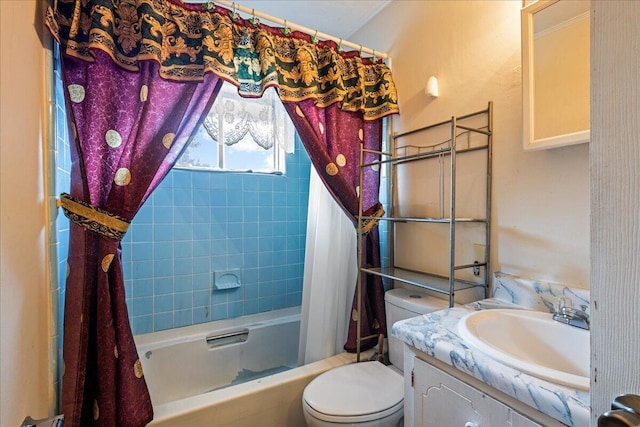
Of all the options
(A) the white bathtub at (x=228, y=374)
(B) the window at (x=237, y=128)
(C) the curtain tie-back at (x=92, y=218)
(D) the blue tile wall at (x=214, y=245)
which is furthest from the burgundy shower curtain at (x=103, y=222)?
(D) the blue tile wall at (x=214, y=245)

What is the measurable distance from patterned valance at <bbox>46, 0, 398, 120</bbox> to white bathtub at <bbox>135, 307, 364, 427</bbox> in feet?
4.51

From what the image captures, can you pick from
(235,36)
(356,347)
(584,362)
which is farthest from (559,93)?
(356,347)

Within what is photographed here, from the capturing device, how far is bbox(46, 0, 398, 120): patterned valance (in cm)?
113

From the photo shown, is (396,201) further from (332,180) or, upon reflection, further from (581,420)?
(581,420)

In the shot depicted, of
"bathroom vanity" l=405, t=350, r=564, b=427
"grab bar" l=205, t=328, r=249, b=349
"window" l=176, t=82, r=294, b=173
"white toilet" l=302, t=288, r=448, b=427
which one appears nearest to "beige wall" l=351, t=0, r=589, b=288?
"white toilet" l=302, t=288, r=448, b=427

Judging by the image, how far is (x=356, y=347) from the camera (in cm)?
173

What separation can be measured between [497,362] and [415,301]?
0.74m

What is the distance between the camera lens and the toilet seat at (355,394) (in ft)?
3.80

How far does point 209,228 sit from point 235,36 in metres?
1.27

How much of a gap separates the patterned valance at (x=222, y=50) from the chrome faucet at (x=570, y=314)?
3.99 ft

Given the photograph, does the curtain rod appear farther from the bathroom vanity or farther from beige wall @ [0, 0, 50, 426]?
the bathroom vanity

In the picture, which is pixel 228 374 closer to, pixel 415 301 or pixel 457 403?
pixel 415 301

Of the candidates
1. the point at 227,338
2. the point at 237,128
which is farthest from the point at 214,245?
the point at 237,128

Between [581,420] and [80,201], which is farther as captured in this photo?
[80,201]
